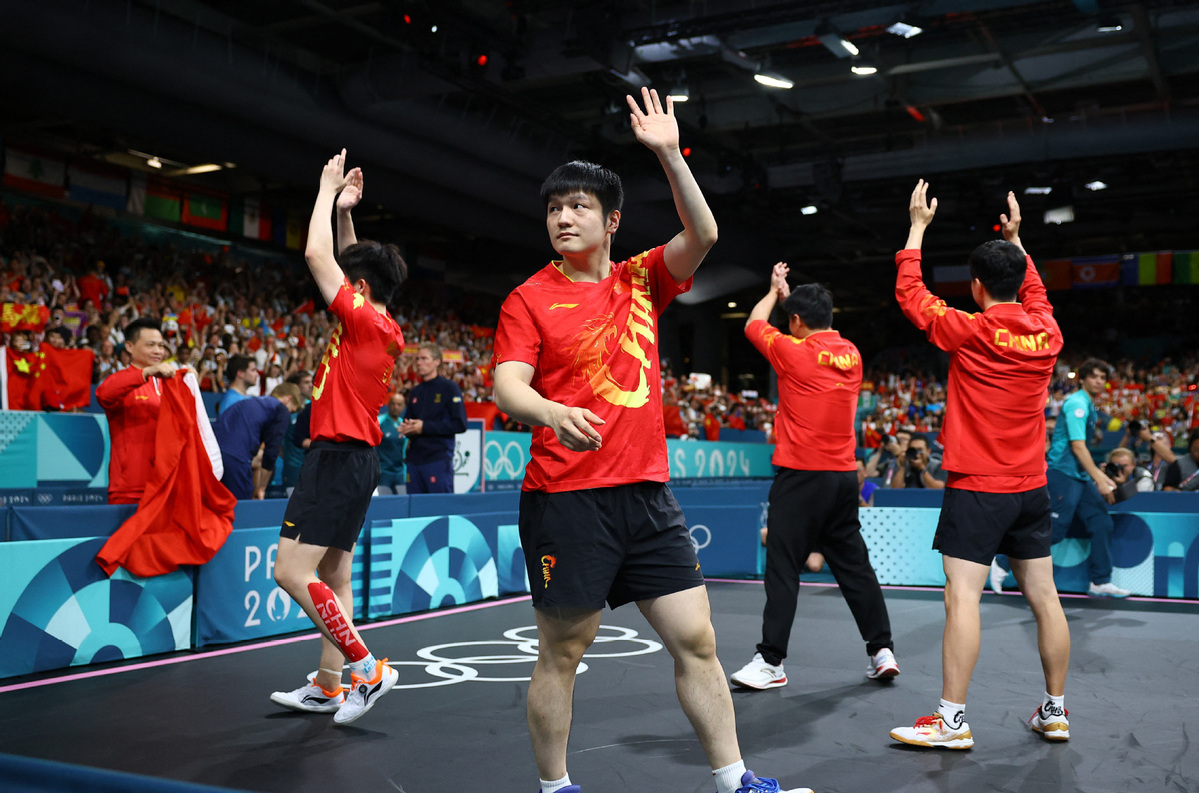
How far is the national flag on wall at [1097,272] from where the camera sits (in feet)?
82.6

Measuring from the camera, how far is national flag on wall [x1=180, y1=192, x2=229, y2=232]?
61.3 ft

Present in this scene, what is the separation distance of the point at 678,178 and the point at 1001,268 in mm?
1963

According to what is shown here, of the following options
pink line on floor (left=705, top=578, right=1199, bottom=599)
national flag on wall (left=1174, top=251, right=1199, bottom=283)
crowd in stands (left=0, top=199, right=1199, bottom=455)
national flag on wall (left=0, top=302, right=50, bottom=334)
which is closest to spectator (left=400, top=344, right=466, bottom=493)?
crowd in stands (left=0, top=199, right=1199, bottom=455)

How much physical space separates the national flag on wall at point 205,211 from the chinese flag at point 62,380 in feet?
31.9

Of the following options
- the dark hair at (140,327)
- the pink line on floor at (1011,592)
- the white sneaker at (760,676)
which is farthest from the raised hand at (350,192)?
the pink line on floor at (1011,592)

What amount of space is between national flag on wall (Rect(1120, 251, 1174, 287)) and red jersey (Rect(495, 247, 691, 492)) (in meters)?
26.2

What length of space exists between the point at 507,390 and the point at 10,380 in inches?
349

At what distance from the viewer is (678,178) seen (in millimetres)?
2443

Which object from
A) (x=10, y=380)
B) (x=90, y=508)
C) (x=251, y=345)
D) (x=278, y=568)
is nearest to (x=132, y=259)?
(x=251, y=345)

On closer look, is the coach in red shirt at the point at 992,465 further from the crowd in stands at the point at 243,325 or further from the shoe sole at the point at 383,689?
the crowd in stands at the point at 243,325

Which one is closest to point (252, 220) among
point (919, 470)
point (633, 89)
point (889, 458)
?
point (633, 89)

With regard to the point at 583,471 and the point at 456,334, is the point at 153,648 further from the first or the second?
the point at 456,334

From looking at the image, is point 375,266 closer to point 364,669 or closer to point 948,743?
point 364,669

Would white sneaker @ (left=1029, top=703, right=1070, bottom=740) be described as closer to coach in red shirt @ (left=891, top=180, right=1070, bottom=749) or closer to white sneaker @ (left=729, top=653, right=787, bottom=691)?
coach in red shirt @ (left=891, top=180, right=1070, bottom=749)
